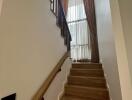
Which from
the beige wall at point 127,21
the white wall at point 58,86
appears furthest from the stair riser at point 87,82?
the beige wall at point 127,21

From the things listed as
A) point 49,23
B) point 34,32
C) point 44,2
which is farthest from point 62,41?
point 34,32

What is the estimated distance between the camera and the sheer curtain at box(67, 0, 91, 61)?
4.98 metres

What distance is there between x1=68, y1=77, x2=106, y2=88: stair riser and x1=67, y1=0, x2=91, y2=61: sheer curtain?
1.73 meters

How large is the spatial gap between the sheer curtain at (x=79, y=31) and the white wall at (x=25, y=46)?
2.69m

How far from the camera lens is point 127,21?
1755 millimetres

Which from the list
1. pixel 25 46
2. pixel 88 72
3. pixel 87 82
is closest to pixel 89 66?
pixel 88 72

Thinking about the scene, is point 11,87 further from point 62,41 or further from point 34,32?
point 62,41

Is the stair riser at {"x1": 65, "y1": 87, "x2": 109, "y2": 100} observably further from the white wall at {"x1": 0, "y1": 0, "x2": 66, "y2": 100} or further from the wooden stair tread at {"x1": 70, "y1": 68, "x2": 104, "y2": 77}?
the white wall at {"x1": 0, "y1": 0, "x2": 66, "y2": 100}

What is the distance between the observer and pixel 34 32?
1872 millimetres

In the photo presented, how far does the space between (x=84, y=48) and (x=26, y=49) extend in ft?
11.7

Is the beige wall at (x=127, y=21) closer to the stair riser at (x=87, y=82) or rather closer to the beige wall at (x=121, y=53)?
the beige wall at (x=121, y=53)

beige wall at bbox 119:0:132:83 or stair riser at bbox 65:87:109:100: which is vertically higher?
beige wall at bbox 119:0:132:83

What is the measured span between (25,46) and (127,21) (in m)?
1.42

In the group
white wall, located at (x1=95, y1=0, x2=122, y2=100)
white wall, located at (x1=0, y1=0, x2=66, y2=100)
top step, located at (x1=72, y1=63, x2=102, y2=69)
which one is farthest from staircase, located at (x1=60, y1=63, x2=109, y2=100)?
white wall, located at (x1=0, y1=0, x2=66, y2=100)
